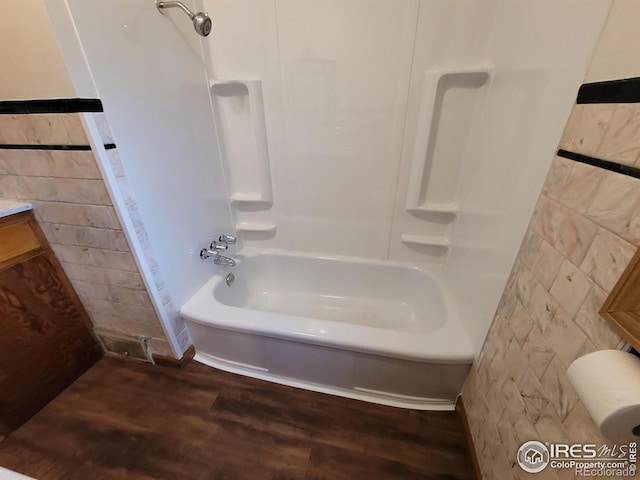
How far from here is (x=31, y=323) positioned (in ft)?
3.95

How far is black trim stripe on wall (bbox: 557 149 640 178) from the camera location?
502 millimetres

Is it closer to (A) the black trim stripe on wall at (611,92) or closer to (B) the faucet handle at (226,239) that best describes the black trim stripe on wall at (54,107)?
(B) the faucet handle at (226,239)

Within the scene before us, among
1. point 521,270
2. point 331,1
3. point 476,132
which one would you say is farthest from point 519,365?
point 331,1

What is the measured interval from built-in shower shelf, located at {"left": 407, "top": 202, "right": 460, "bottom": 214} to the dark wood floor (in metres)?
1.06

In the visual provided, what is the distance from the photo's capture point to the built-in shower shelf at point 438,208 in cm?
151

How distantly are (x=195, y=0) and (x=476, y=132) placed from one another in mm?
1544

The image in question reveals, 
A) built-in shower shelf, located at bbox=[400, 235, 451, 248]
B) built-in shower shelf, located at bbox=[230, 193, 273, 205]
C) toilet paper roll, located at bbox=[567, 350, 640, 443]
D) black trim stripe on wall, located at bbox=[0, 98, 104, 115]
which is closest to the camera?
toilet paper roll, located at bbox=[567, 350, 640, 443]

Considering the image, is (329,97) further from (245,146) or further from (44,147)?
(44,147)

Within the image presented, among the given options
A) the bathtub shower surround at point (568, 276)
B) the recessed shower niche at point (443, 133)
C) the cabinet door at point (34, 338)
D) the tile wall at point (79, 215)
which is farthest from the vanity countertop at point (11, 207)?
the bathtub shower surround at point (568, 276)

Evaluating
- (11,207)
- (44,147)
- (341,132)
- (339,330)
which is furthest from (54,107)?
(339,330)

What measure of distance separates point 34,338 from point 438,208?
218 centimetres

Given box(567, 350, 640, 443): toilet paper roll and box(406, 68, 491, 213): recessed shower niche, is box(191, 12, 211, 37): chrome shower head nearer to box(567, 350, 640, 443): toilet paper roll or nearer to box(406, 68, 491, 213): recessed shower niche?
box(406, 68, 491, 213): recessed shower niche

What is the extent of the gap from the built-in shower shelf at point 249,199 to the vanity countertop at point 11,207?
3.09 feet

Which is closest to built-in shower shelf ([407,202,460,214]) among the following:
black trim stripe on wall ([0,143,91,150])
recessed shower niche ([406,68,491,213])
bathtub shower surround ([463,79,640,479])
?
recessed shower niche ([406,68,491,213])
